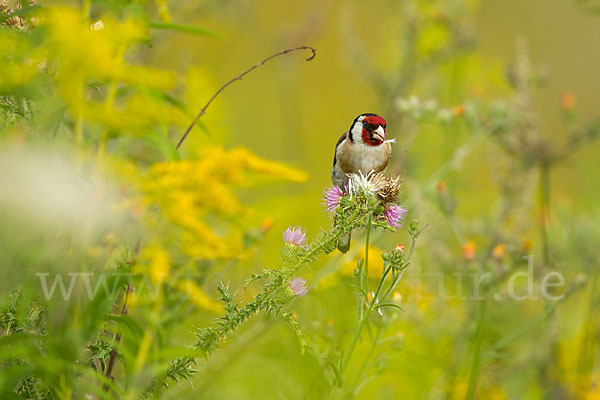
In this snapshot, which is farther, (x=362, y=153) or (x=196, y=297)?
(x=362, y=153)

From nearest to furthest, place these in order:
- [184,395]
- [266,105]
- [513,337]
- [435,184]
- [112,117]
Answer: [112,117]
[184,395]
[513,337]
[435,184]
[266,105]

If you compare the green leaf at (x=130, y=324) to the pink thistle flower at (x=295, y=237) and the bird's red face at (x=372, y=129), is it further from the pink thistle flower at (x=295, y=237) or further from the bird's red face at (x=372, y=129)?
the bird's red face at (x=372, y=129)

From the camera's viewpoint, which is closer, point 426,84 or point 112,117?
point 112,117

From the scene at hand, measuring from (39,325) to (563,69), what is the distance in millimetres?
4724

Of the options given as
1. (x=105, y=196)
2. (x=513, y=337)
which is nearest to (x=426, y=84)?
(x=513, y=337)

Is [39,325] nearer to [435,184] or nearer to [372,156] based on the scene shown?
[372,156]

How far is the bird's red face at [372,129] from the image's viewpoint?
1107mm

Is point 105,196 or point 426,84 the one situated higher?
point 426,84

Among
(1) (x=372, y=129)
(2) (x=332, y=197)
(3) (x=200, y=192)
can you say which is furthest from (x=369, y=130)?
(3) (x=200, y=192)

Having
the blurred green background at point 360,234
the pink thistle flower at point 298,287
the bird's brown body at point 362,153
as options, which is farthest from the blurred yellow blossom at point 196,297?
the bird's brown body at point 362,153

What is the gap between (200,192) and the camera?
4.06 ft

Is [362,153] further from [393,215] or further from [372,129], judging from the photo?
[393,215]

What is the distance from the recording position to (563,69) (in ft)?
16.3

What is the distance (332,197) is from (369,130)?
0.70 ft
